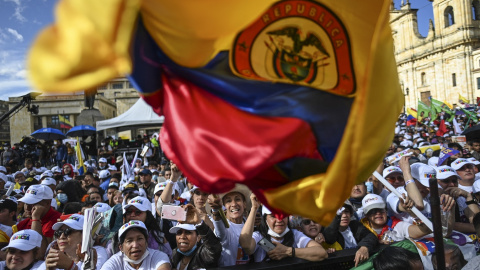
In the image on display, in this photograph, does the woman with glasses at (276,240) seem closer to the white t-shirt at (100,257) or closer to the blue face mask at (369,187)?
the white t-shirt at (100,257)

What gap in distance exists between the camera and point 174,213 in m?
3.50

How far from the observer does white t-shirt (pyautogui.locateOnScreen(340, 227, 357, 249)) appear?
14.3 ft

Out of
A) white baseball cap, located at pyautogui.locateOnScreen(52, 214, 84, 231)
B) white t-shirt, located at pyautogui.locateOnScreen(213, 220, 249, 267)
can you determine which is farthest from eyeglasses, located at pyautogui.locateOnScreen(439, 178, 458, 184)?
white baseball cap, located at pyautogui.locateOnScreen(52, 214, 84, 231)

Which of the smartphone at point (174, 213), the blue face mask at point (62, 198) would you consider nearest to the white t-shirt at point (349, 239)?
→ the smartphone at point (174, 213)

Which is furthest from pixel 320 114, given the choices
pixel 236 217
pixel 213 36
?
pixel 236 217

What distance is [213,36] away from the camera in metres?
1.92

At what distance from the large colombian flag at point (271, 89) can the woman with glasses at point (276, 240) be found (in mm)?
1567

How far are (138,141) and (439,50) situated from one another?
44.2 metres

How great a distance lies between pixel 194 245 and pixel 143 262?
22.1 inches

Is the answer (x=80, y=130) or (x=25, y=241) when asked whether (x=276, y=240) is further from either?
(x=80, y=130)

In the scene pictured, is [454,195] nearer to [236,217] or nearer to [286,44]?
[236,217]

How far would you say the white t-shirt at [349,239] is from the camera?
172 inches

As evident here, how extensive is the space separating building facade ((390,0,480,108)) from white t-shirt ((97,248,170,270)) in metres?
42.6

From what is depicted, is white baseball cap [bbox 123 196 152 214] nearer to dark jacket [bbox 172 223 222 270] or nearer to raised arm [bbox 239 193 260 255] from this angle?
dark jacket [bbox 172 223 222 270]
